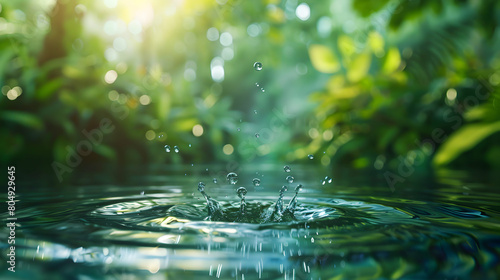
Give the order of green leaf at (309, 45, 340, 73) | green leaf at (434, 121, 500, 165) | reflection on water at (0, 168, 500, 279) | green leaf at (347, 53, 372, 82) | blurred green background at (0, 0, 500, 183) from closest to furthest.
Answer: reflection on water at (0, 168, 500, 279) < green leaf at (434, 121, 500, 165) < blurred green background at (0, 0, 500, 183) < green leaf at (347, 53, 372, 82) < green leaf at (309, 45, 340, 73)

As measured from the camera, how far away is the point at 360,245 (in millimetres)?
867

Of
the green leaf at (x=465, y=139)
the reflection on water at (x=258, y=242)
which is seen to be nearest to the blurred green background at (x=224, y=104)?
the green leaf at (x=465, y=139)

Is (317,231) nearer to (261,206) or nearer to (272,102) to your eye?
(261,206)

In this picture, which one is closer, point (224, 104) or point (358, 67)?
point (358, 67)

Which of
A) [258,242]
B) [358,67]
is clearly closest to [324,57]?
[358,67]

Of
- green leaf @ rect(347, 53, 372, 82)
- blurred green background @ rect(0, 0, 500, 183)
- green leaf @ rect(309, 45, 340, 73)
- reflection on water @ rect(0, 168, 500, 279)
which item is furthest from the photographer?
green leaf @ rect(309, 45, 340, 73)

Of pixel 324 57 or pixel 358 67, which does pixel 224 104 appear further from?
pixel 358 67

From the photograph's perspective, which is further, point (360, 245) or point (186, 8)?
point (186, 8)

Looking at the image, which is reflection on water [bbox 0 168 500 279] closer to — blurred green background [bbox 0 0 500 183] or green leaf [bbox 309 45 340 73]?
blurred green background [bbox 0 0 500 183]

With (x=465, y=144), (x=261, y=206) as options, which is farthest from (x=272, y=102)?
(x=261, y=206)

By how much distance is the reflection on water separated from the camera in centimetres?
71

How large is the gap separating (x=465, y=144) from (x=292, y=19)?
658cm

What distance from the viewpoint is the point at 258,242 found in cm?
92

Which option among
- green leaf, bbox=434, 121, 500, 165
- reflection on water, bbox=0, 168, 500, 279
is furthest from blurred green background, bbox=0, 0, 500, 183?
reflection on water, bbox=0, 168, 500, 279
